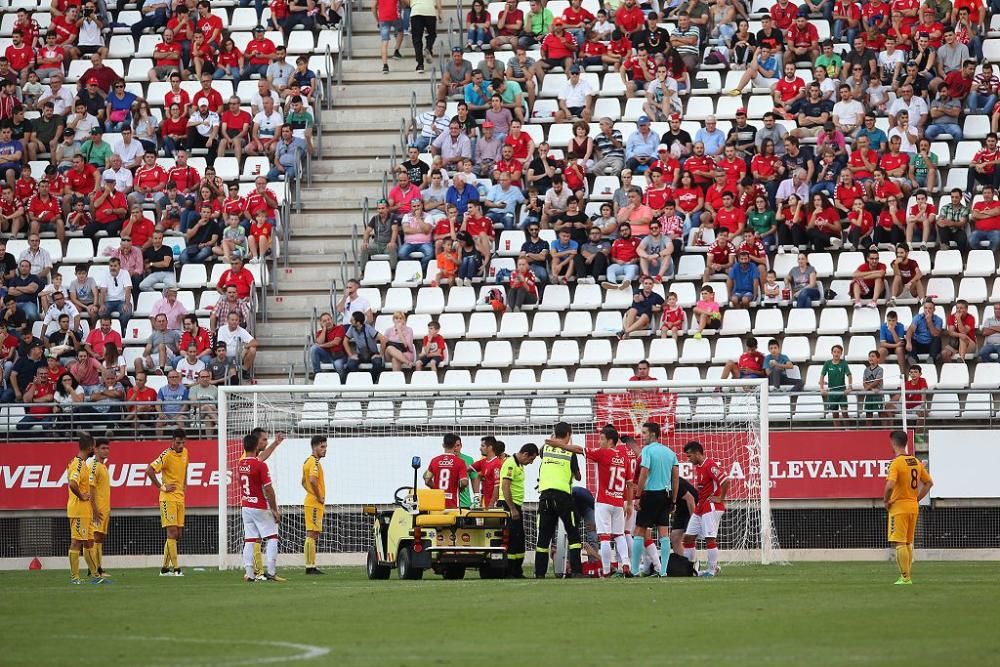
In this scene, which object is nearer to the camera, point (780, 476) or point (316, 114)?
point (780, 476)

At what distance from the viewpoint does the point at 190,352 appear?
1073 inches

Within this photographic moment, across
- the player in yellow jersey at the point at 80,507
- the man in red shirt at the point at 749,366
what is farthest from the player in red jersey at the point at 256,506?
the man in red shirt at the point at 749,366

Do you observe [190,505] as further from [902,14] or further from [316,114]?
[902,14]

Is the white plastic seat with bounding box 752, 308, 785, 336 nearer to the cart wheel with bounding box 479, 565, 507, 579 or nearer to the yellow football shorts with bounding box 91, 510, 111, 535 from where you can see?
the cart wheel with bounding box 479, 565, 507, 579

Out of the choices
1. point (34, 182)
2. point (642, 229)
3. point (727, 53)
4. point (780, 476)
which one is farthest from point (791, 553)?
point (34, 182)

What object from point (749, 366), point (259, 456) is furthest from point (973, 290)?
point (259, 456)

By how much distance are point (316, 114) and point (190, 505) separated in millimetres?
9589

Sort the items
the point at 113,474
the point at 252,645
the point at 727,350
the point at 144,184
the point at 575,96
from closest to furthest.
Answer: the point at 252,645 < the point at 113,474 < the point at 727,350 < the point at 144,184 < the point at 575,96

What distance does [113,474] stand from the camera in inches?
1010

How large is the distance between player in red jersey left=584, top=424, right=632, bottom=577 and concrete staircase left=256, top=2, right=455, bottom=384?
9.07 m

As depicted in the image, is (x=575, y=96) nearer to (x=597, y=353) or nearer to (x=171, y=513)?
(x=597, y=353)

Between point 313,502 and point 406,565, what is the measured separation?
2.90 m

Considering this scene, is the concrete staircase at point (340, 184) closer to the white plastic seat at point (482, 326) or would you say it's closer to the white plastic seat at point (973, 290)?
the white plastic seat at point (482, 326)

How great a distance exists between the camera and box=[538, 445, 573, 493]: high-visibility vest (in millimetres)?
20000
